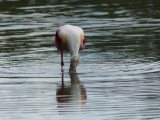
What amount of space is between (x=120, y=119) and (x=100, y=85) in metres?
3.21

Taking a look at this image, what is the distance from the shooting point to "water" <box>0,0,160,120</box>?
1259 centimetres

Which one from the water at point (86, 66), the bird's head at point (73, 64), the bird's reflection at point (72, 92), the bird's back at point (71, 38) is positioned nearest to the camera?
the water at point (86, 66)

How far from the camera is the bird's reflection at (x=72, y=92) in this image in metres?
13.6

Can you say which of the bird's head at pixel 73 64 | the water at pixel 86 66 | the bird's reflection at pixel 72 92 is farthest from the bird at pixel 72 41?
the bird's reflection at pixel 72 92

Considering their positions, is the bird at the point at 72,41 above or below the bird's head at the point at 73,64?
above

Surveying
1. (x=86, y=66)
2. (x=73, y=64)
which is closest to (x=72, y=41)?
(x=73, y=64)

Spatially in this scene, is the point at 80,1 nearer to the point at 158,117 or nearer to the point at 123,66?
the point at 123,66

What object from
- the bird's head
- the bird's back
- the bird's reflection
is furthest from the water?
the bird's back

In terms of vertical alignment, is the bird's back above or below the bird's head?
above

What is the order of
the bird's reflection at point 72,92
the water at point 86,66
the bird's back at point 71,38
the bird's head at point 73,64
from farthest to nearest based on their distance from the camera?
the bird's back at point 71,38 < the bird's head at point 73,64 < the bird's reflection at point 72,92 < the water at point 86,66

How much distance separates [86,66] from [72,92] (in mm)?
3014

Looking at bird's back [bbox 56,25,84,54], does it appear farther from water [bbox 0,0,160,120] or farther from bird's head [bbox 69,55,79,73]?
water [bbox 0,0,160,120]

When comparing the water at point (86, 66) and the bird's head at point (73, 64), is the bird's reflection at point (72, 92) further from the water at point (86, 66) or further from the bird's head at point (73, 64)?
the bird's head at point (73, 64)

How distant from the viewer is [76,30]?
55.3ft
